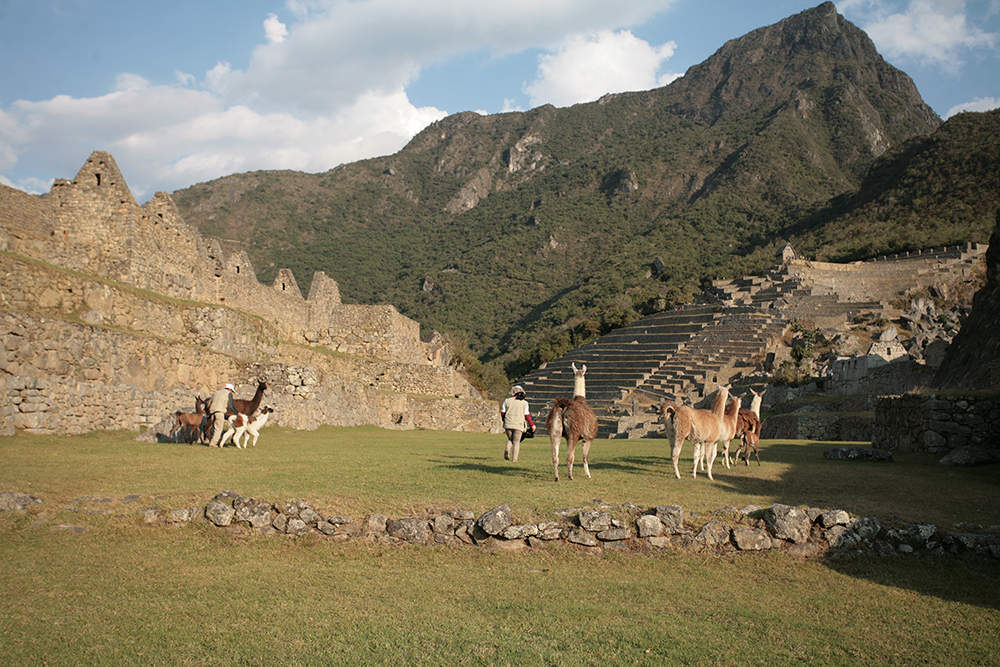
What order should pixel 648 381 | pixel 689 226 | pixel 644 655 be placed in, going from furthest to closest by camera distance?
pixel 689 226, pixel 648 381, pixel 644 655

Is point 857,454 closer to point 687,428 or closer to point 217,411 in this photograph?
point 687,428

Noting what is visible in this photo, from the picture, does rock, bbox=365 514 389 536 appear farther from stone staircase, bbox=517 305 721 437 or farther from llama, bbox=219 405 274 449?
stone staircase, bbox=517 305 721 437

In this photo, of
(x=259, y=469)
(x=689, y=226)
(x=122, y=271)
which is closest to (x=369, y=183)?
(x=689, y=226)

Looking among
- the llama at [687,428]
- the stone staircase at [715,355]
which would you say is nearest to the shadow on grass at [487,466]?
the llama at [687,428]

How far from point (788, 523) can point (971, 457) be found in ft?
19.4

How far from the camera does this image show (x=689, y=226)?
118 metres

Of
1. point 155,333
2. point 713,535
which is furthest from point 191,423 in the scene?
point 713,535

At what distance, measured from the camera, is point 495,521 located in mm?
6410

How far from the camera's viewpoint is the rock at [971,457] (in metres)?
10.1

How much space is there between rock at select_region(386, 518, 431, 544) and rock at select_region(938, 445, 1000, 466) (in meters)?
8.90

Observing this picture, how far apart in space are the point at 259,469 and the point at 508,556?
4395mm

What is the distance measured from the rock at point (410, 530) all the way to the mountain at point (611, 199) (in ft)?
199

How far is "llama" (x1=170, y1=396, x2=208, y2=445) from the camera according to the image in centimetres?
1134

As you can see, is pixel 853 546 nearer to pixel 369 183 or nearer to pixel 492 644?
pixel 492 644
